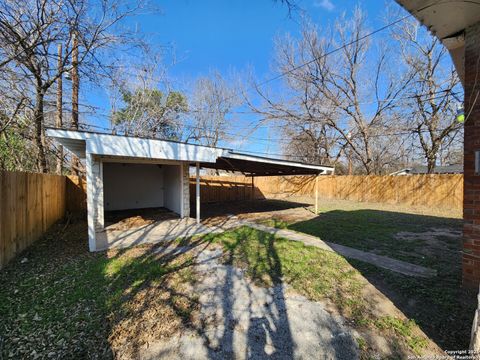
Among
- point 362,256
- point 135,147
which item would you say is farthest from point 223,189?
point 362,256

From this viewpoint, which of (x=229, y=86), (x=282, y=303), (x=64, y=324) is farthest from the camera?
(x=229, y=86)

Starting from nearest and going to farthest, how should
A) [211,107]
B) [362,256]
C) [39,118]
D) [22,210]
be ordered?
1. [362,256]
2. [22,210]
3. [39,118]
4. [211,107]

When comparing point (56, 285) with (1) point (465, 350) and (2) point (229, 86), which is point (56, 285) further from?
(2) point (229, 86)

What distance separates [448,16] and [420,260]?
376cm

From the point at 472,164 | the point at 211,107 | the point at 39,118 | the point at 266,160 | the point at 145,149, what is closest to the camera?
the point at 472,164

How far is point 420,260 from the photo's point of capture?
416 centimetres

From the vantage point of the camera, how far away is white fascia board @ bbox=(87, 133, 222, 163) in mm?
5015

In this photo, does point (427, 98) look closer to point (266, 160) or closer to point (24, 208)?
point (266, 160)

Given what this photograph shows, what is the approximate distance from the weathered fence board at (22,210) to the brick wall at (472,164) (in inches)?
256

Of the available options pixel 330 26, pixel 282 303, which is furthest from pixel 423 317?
pixel 330 26

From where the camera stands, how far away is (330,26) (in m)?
14.4

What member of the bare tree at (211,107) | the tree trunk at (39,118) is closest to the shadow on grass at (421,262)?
the tree trunk at (39,118)

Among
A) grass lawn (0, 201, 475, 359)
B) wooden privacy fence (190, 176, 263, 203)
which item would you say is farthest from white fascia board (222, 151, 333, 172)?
wooden privacy fence (190, 176, 263, 203)

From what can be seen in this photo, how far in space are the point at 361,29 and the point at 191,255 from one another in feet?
54.6
